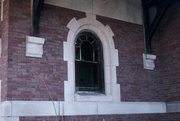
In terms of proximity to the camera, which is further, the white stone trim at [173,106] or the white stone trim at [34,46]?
the white stone trim at [173,106]

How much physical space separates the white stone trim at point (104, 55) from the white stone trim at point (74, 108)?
134 millimetres

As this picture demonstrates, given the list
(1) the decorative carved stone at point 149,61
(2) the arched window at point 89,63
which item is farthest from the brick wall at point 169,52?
(2) the arched window at point 89,63

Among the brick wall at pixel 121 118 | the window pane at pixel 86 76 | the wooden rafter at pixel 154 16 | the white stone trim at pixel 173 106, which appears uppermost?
the wooden rafter at pixel 154 16

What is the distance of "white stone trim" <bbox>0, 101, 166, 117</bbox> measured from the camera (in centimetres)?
468

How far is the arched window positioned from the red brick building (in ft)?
0.07

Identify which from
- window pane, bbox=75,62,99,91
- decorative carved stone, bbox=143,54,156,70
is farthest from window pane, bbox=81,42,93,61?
decorative carved stone, bbox=143,54,156,70

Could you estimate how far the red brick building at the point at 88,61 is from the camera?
194 inches

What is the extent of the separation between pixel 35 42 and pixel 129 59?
7.82 ft

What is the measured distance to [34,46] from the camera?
→ 509 centimetres

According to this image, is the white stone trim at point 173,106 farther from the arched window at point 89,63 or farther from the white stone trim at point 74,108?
the arched window at point 89,63

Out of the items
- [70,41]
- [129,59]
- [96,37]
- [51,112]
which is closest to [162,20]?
[129,59]

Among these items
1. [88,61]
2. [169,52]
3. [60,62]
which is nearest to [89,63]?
[88,61]

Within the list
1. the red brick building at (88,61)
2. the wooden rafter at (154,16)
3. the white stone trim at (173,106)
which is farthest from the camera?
the wooden rafter at (154,16)

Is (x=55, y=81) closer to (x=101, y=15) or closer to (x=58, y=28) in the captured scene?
(x=58, y=28)
